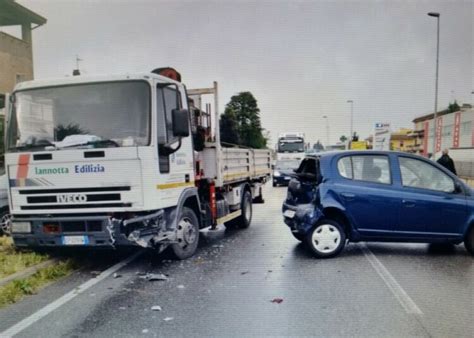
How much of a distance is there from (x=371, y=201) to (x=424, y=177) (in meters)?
0.93

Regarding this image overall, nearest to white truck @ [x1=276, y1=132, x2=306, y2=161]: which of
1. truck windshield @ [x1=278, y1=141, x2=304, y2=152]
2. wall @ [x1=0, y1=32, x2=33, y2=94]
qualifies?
truck windshield @ [x1=278, y1=141, x2=304, y2=152]

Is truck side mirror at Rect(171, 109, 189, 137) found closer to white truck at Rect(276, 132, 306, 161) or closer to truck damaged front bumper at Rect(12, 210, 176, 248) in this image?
truck damaged front bumper at Rect(12, 210, 176, 248)

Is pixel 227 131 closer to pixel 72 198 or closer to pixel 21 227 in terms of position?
pixel 72 198

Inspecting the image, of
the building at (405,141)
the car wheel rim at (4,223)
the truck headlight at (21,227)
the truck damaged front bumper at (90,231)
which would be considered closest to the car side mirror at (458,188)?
the truck damaged front bumper at (90,231)

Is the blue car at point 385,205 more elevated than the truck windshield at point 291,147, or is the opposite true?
the truck windshield at point 291,147

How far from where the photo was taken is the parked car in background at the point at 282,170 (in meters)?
23.0

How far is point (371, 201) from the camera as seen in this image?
6.32m

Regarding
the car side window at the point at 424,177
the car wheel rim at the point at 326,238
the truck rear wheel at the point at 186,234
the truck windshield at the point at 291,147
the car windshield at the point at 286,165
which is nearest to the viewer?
the truck rear wheel at the point at 186,234

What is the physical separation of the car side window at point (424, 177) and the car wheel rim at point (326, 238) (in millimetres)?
1286

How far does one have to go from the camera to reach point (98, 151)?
5383 mm

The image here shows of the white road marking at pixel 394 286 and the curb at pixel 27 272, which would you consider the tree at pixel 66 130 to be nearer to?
the curb at pixel 27 272

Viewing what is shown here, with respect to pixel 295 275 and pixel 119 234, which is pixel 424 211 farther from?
pixel 119 234

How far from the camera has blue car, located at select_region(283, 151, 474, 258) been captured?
249 inches

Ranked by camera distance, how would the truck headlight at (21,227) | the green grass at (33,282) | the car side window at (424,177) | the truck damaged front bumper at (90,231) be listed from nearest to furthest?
the green grass at (33,282), the truck damaged front bumper at (90,231), the truck headlight at (21,227), the car side window at (424,177)
